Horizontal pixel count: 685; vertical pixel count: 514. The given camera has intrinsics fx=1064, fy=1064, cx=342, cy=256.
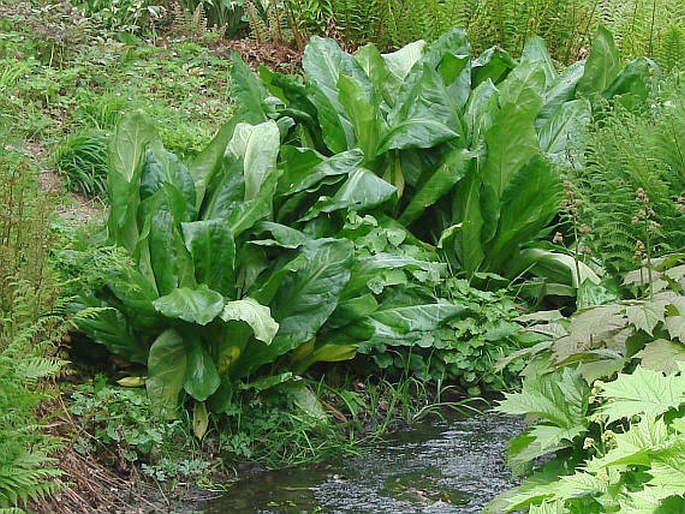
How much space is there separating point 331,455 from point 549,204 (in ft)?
6.53

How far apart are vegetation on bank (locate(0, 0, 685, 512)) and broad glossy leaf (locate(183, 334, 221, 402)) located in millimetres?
10

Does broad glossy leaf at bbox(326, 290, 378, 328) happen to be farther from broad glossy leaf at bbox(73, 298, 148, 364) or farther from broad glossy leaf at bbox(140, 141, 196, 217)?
broad glossy leaf at bbox(73, 298, 148, 364)

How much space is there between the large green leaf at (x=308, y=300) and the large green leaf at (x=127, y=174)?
2.59ft

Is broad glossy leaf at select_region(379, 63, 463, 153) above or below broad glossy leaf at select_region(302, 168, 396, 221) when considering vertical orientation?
above

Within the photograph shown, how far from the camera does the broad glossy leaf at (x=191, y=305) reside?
465 centimetres

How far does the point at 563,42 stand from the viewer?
29.4ft

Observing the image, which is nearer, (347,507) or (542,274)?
(347,507)

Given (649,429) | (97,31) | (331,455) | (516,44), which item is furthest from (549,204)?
(97,31)

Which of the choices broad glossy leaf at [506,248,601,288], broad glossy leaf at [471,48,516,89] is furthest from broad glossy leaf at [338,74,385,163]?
broad glossy leaf at [506,248,601,288]

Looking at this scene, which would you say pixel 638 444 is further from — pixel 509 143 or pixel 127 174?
pixel 509 143

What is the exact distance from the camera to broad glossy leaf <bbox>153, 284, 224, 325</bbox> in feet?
15.3

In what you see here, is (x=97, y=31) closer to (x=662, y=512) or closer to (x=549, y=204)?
(x=549, y=204)

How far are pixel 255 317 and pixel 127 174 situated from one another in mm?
1022

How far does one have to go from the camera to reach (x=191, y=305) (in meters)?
4.70
